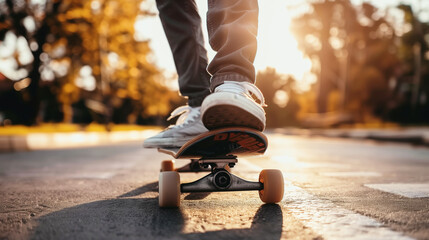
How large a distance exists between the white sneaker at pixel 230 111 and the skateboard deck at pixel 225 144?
0.03 metres

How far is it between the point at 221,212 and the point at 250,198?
405 mm

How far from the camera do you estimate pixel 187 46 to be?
256cm

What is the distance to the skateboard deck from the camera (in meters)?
1.69

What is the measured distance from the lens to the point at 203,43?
2.63 metres

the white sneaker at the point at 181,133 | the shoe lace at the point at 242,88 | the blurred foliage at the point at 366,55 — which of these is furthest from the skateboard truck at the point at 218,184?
the blurred foliage at the point at 366,55

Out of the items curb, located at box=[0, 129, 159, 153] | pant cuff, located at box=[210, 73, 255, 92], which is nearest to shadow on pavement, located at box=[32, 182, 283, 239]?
pant cuff, located at box=[210, 73, 255, 92]

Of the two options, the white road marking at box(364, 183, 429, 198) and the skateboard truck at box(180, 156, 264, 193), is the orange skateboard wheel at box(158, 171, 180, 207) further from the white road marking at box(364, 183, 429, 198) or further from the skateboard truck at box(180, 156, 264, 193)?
the white road marking at box(364, 183, 429, 198)

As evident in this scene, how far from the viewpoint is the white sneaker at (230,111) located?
5.41 feet

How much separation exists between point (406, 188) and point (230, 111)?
126cm

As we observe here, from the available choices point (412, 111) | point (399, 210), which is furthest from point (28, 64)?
point (412, 111)

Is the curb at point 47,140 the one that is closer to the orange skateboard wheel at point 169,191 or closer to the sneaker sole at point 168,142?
the sneaker sole at point 168,142

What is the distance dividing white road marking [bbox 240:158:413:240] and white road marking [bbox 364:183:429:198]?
51 cm

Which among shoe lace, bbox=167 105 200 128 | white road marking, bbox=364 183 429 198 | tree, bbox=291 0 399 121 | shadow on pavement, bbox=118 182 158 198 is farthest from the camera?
tree, bbox=291 0 399 121

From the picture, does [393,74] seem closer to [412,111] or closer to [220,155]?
[412,111]
